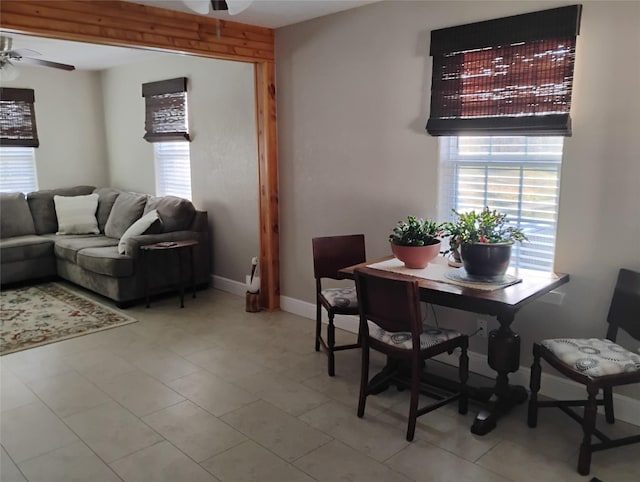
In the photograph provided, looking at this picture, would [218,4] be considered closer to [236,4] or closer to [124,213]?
[236,4]

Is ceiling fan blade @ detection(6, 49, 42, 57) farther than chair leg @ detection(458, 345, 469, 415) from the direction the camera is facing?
Yes

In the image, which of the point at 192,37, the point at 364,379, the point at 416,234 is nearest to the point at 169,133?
the point at 192,37

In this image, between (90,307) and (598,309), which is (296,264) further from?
(598,309)

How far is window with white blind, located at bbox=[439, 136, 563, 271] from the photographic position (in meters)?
3.10

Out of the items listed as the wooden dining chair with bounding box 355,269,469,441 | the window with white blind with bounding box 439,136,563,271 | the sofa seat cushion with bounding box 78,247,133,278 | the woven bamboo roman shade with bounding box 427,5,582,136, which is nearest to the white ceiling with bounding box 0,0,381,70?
the woven bamboo roman shade with bounding box 427,5,582,136

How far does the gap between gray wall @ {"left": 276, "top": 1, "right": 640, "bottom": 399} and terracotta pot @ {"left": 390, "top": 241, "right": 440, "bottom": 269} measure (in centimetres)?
48

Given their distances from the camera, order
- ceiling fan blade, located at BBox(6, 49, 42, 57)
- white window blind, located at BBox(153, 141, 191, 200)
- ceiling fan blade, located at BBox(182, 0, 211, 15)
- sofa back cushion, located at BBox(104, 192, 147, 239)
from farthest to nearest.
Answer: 1. white window blind, located at BBox(153, 141, 191, 200)
2. sofa back cushion, located at BBox(104, 192, 147, 239)
3. ceiling fan blade, located at BBox(6, 49, 42, 57)
4. ceiling fan blade, located at BBox(182, 0, 211, 15)

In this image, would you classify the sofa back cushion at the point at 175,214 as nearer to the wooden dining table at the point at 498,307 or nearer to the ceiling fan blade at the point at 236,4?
the ceiling fan blade at the point at 236,4

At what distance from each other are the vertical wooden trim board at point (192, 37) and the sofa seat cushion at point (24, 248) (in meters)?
2.56

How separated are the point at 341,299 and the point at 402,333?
0.77 metres

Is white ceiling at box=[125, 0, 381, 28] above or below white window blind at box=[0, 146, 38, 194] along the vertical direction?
above

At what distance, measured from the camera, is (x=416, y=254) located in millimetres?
3188

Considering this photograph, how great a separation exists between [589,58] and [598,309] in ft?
4.38

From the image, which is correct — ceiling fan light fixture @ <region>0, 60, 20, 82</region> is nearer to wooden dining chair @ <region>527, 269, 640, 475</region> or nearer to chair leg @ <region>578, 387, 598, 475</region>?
wooden dining chair @ <region>527, 269, 640, 475</region>
